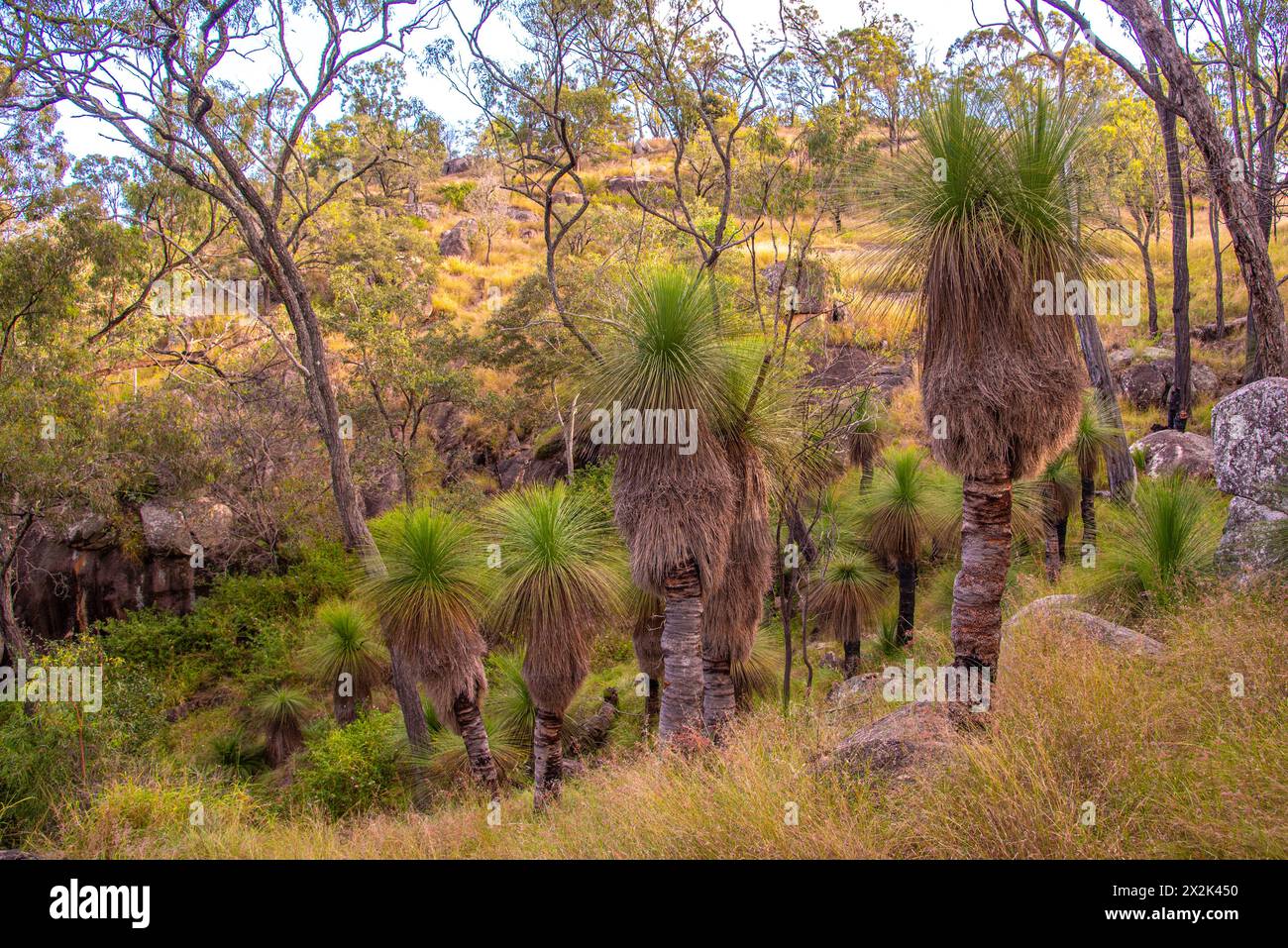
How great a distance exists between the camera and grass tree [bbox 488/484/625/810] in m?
11.2

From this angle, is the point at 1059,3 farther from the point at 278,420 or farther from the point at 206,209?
the point at 278,420

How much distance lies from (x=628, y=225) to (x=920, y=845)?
67.9 feet

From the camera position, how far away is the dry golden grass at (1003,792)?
541cm

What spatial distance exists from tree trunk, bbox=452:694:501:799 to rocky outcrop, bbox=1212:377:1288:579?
10.6 metres

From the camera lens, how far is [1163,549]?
1131 cm

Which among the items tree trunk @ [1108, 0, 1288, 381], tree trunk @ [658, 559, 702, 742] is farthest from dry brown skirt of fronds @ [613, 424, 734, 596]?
tree trunk @ [1108, 0, 1288, 381]

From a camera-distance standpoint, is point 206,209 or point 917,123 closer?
point 917,123

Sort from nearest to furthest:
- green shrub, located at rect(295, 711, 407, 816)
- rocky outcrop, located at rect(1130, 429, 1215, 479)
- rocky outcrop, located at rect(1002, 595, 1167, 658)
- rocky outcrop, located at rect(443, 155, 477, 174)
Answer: rocky outcrop, located at rect(1002, 595, 1167, 658), green shrub, located at rect(295, 711, 407, 816), rocky outcrop, located at rect(1130, 429, 1215, 479), rocky outcrop, located at rect(443, 155, 477, 174)

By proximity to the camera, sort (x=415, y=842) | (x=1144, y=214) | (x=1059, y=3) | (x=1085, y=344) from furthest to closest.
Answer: (x=1144, y=214), (x=1085, y=344), (x=1059, y=3), (x=415, y=842)

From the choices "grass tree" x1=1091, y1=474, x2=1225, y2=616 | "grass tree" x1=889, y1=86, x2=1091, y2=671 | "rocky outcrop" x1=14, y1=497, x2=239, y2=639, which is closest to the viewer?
"grass tree" x1=889, y1=86, x2=1091, y2=671

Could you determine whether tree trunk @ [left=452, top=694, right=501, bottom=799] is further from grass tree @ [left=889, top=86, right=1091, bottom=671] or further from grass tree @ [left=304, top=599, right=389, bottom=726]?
grass tree @ [left=889, top=86, right=1091, bottom=671]

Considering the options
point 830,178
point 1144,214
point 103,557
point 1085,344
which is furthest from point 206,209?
point 1144,214

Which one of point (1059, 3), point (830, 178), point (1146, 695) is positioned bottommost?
point (1146, 695)

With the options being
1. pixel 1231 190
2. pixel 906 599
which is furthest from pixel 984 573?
pixel 906 599
